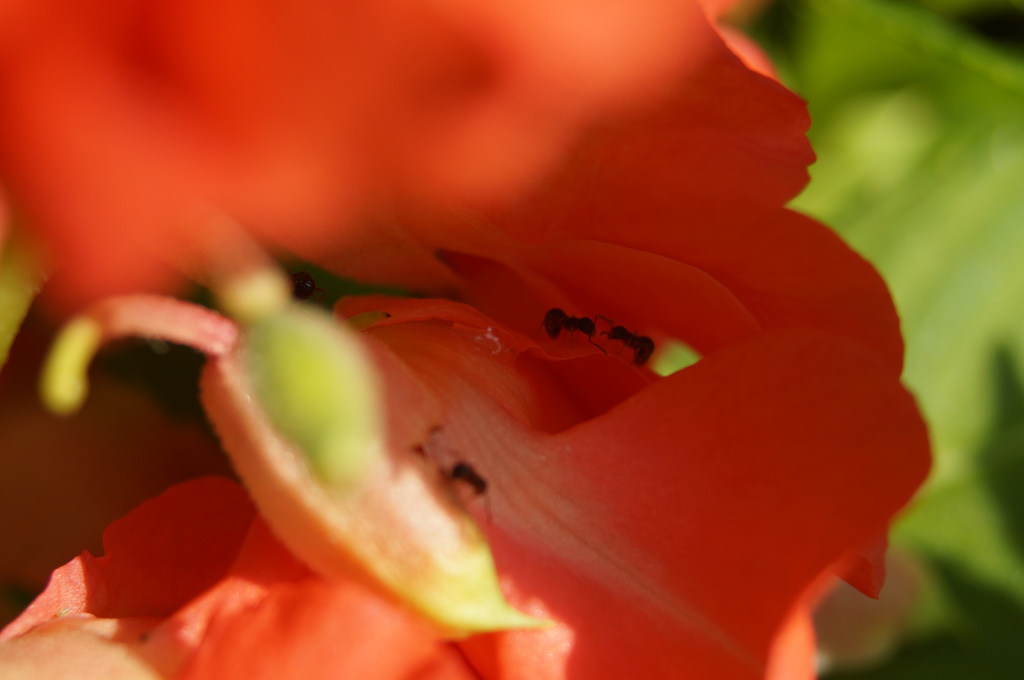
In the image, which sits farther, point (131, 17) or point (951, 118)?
point (951, 118)

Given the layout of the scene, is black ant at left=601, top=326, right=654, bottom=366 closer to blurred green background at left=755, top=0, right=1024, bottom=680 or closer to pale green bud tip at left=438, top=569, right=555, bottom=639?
pale green bud tip at left=438, top=569, right=555, bottom=639

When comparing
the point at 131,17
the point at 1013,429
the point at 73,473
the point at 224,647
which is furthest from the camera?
the point at 1013,429

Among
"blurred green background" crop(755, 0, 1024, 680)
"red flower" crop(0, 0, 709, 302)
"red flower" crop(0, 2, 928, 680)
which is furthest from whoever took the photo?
"blurred green background" crop(755, 0, 1024, 680)

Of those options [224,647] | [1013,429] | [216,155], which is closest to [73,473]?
[224,647]


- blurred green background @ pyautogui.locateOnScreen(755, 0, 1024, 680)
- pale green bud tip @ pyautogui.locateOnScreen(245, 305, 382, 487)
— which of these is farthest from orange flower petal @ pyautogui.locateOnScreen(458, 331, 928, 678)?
blurred green background @ pyautogui.locateOnScreen(755, 0, 1024, 680)

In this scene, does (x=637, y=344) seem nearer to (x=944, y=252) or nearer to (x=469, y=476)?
(x=469, y=476)

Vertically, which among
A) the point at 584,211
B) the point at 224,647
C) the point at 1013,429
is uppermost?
the point at 584,211

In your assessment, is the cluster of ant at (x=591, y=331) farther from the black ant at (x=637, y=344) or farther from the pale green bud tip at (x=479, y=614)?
the pale green bud tip at (x=479, y=614)

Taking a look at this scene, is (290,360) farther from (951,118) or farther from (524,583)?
(951,118)
